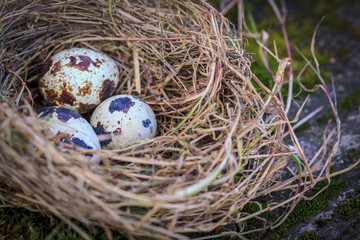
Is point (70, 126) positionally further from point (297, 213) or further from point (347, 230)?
point (347, 230)

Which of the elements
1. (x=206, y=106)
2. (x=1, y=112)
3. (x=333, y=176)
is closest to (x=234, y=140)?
(x=206, y=106)

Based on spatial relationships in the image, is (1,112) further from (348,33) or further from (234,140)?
(348,33)

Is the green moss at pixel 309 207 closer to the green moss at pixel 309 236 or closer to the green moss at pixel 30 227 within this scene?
the green moss at pixel 309 236

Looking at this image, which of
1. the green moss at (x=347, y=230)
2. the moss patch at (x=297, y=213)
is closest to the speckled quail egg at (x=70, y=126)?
the moss patch at (x=297, y=213)

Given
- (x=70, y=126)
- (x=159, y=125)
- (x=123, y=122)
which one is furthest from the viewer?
(x=159, y=125)

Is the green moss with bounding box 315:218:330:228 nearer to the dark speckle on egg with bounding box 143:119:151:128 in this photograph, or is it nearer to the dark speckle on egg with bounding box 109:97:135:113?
the dark speckle on egg with bounding box 143:119:151:128

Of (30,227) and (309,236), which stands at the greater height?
(309,236)

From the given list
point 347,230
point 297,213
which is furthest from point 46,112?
point 347,230

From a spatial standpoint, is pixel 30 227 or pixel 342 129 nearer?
pixel 30 227
